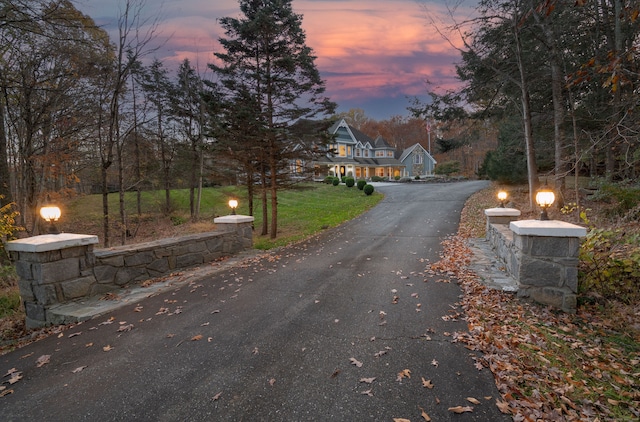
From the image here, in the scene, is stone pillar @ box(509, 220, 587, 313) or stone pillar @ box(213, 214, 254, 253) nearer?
stone pillar @ box(509, 220, 587, 313)

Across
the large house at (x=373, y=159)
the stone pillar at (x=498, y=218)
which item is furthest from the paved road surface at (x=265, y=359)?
the large house at (x=373, y=159)

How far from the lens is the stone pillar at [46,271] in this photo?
4152 mm

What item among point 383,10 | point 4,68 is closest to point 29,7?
point 4,68

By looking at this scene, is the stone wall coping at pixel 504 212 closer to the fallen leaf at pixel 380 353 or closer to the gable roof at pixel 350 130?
the fallen leaf at pixel 380 353

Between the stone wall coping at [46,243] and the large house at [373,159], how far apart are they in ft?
97.5

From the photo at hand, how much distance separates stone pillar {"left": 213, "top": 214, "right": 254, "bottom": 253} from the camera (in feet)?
24.6

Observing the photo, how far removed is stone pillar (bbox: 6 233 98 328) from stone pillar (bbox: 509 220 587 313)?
642cm

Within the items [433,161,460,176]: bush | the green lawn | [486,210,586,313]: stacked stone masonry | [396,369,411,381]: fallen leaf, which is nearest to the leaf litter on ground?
[486,210,586,313]: stacked stone masonry

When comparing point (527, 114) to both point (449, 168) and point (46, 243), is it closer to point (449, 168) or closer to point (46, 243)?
point (46, 243)

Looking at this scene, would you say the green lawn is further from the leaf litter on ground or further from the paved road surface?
the leaf litter on ground

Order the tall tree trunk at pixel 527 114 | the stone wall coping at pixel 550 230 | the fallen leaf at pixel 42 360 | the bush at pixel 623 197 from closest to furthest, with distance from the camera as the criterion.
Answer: the fallen leaf at pixel 42 360, the stone wall coping at pixel 550 230, the bush at pixel 623 197, the tall tree trunk at pixel 527 114

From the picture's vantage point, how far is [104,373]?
2785 millimetres

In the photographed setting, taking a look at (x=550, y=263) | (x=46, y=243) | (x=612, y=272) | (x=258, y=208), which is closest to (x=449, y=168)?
(x=258, y=208)

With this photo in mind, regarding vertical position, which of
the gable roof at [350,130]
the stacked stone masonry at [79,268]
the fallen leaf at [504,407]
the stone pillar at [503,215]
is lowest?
the fallen leaf at [504,407]
